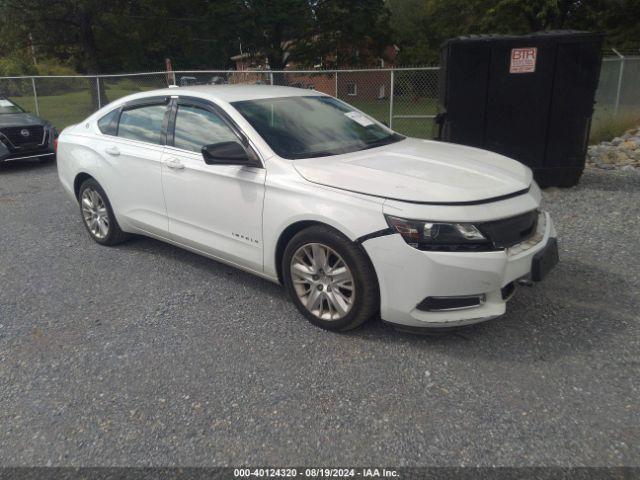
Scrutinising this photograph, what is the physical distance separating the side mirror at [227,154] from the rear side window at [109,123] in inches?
74.4

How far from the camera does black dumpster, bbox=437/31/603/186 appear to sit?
6.70m

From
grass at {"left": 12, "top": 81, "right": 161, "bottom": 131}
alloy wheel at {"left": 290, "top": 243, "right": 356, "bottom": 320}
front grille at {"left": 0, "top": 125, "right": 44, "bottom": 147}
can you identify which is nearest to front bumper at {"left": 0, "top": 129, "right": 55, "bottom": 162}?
front grille at {"left": 0, "top": 125, "right": 44, "bottom": 147}

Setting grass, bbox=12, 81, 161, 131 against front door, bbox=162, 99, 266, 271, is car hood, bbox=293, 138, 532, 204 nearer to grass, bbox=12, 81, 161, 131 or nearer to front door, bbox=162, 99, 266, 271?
front door, bbox=162, 99, 266, 271

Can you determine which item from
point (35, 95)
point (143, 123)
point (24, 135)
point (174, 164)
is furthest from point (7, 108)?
point (174, 164)

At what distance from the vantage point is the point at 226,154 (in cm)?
377

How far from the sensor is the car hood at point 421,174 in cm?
321

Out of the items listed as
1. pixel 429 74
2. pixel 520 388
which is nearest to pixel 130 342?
pixel 520 388

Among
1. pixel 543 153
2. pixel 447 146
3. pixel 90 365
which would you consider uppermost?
pixel 447 146

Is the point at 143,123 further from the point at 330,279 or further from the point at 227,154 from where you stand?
the point at 330,279

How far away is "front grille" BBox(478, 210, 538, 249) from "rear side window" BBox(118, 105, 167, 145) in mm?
2894

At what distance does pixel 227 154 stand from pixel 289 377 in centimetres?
161

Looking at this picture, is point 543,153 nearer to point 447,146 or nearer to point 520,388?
point 447,146

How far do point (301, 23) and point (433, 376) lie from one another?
2742 cm

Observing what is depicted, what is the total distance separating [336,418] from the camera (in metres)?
2.80
